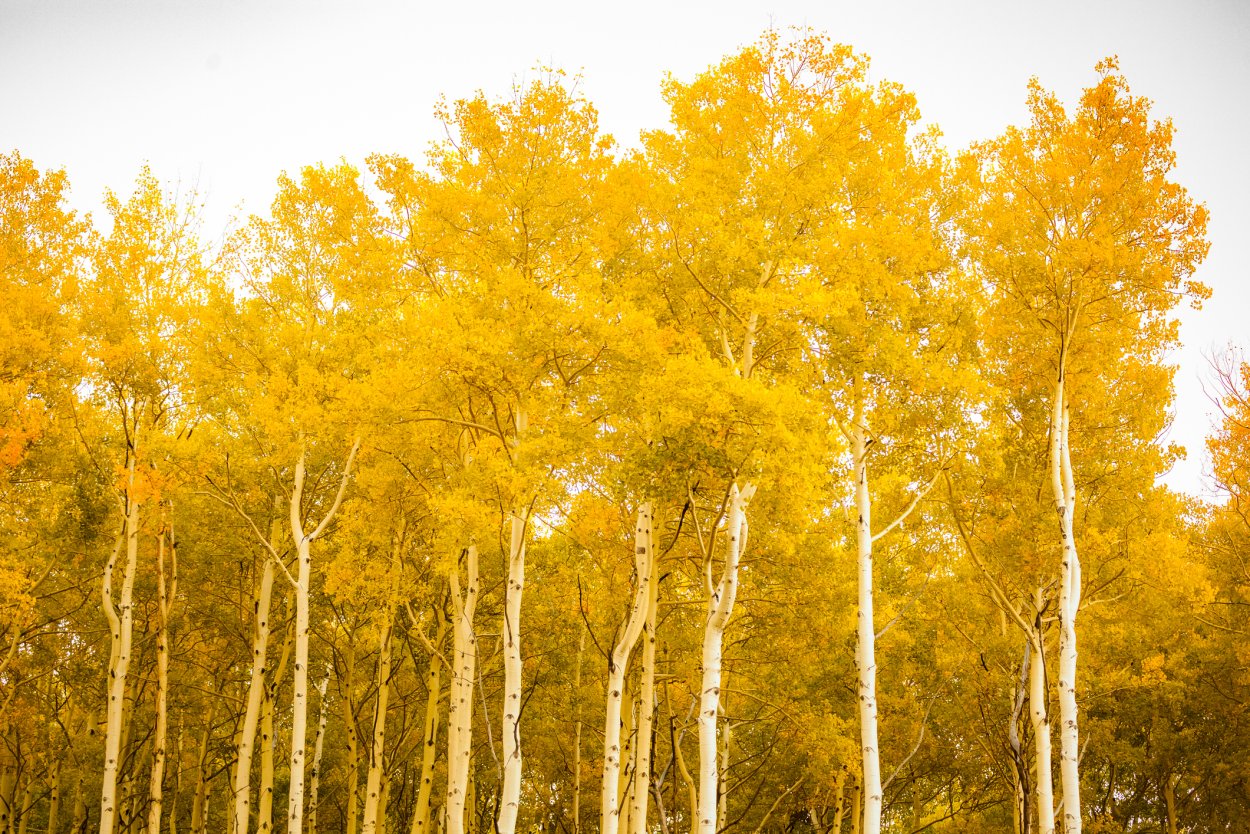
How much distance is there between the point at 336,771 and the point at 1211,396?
2560cm

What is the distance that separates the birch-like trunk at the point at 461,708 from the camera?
13.3 m

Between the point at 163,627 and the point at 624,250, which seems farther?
the point at 163,627

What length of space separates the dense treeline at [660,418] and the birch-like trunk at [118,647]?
81 mm

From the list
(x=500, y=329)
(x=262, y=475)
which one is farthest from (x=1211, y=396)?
(x=262, y=475)

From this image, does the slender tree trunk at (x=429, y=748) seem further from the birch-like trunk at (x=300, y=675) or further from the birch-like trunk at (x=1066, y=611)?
the birch-like trunk at (x=1066, y=611)

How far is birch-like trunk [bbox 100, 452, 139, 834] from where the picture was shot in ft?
51.9

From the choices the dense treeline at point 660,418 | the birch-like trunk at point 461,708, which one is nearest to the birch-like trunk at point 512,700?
the dense treeline at point 660,418

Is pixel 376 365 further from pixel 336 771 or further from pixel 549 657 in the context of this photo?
pixel 336 771

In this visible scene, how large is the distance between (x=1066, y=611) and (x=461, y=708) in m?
8.73

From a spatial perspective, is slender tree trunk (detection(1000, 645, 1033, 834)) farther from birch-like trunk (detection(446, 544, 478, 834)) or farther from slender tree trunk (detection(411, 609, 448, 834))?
slender tree trunk (detection(411, 609, 448, 834))

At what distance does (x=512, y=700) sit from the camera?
11.9m

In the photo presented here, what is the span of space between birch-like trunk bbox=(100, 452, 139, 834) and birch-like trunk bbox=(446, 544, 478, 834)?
616 cm

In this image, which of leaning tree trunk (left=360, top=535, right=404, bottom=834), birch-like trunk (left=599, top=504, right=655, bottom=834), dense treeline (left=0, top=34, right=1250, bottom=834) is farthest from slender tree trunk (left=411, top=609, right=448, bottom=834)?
birch-like trunk (left=599, top=504, right=655, bottom=834)

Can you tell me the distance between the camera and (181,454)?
16.7 m
